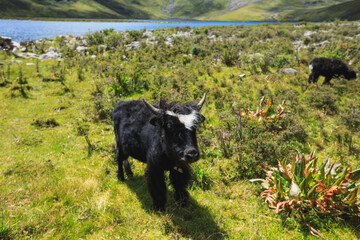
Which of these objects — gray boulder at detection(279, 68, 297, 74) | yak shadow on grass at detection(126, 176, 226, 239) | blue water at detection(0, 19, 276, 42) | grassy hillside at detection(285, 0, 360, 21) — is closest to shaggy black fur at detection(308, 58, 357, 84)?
gray boulder at detection(279, 68, 297, 74)

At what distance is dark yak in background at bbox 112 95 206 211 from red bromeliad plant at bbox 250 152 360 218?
6.32ft

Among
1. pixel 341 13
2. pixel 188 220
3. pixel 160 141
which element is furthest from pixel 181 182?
pixel 341 13

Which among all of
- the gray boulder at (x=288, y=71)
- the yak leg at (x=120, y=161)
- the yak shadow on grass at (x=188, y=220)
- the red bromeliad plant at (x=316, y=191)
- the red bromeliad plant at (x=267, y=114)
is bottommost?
the yak shadow on grass at (x=188, y=220)

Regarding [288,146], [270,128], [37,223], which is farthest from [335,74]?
[37,223]

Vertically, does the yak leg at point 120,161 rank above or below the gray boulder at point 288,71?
below

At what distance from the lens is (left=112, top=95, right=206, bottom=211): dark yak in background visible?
317 cm

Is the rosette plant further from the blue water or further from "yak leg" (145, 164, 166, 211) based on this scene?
the blue water

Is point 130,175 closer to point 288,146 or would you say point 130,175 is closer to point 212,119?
point 212,119

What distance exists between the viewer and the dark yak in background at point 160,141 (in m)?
3.17

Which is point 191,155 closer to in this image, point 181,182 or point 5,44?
point 181,182

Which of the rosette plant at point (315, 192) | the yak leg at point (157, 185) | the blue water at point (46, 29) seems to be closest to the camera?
the rosette plant at point (315, 192)

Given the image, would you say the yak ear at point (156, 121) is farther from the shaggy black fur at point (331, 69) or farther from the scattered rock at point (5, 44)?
the scattered rock at point (5, 44)

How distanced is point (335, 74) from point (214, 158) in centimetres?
954

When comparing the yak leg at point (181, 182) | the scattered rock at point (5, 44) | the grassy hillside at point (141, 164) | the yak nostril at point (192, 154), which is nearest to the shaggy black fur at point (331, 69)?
the grassy hillside at point (141, 164)
